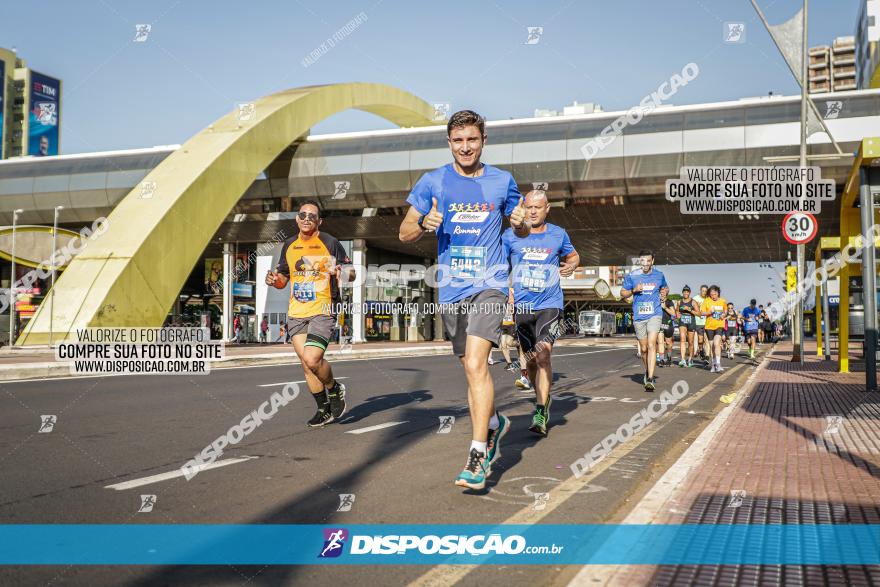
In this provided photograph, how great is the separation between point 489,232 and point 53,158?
133 ft

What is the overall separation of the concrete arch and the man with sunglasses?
56.2ft

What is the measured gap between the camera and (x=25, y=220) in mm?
41469

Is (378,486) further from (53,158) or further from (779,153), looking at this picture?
(53,158)

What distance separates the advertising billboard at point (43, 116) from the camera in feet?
416

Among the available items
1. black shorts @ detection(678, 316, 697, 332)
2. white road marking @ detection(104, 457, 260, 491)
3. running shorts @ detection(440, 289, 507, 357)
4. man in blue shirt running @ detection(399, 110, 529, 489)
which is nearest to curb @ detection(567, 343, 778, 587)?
man in blue shirt running @ detection(399, 110, 529, 489)

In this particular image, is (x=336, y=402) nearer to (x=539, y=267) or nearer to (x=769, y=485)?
(x=539, y=267)

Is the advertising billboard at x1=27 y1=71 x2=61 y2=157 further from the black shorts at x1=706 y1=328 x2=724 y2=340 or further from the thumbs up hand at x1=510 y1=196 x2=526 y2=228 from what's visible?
the thumbs up hand at x1=510 y1=196 x2=526 y2=228

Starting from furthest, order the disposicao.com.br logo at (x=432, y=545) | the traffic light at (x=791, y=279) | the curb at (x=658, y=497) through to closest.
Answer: the traffic light at (x=791, y=279), the disposicao.com.br logo at (x=432, y=545), the curb at (x=658, y=497)

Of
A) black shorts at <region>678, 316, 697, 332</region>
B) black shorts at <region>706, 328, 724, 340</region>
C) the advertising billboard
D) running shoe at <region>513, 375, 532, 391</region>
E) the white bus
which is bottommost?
the white bus

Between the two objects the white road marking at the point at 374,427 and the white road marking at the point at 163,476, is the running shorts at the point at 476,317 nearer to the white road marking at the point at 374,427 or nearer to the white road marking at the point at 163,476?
the white road marking at the point at 163,476

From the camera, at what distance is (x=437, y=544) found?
10.7 ft

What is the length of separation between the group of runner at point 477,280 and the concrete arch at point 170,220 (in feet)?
55.0

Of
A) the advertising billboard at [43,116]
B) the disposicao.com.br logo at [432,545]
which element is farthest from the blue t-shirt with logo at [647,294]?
the advertising billboard at [43,116]

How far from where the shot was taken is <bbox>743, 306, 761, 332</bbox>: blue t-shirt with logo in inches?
919
